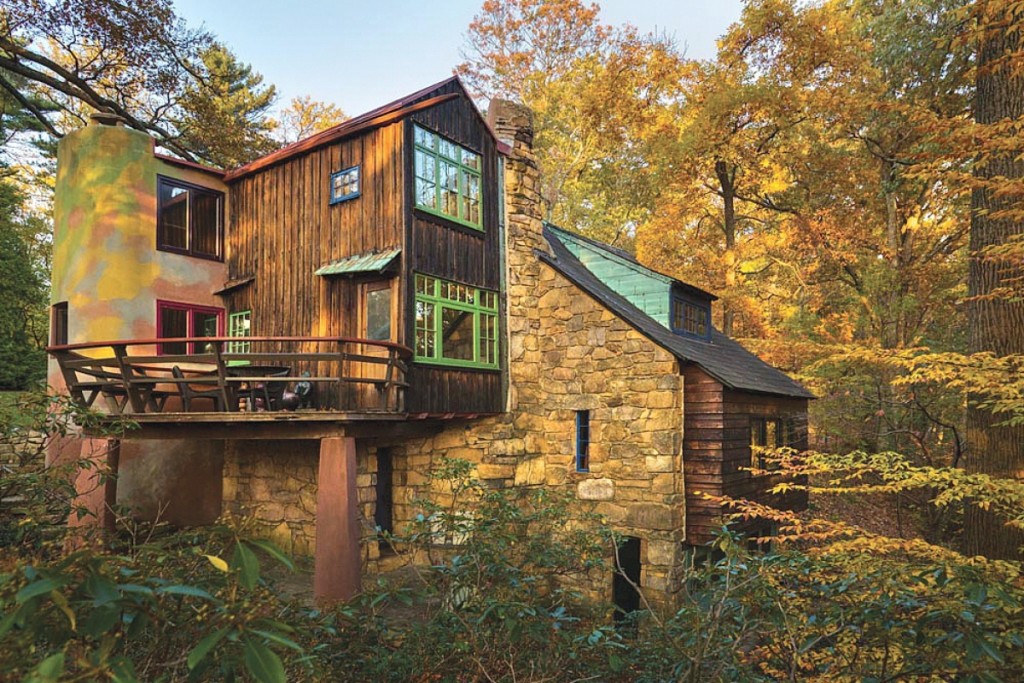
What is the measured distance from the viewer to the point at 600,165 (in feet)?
71.7

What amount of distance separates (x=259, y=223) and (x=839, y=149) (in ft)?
53.4

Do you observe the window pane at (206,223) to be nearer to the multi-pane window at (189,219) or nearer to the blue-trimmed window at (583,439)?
the multi-pane window at (189,219)

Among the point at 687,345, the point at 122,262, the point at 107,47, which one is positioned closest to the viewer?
the point at 122,262

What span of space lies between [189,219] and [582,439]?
321 inches

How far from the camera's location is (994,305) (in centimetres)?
651

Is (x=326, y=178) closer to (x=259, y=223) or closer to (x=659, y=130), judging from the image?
(x=259, y=223)

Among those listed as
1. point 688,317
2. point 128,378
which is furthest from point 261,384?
point 688,317

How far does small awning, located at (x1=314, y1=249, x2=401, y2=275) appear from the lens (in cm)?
841

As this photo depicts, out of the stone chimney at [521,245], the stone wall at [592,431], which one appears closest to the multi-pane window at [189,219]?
the stone wall at [592,431]

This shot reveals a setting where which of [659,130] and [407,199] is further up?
[659,130]

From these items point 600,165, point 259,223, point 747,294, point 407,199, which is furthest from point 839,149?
point 259,223

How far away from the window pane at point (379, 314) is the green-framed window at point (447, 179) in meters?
1.49

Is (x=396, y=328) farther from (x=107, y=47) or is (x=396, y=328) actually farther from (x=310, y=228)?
(x=107, y=47)

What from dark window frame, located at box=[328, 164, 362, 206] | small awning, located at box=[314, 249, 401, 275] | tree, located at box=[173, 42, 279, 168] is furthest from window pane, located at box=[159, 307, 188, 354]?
tree, located at box=[173, 42, 279, 168]
